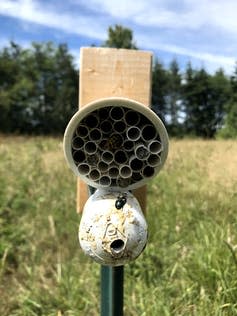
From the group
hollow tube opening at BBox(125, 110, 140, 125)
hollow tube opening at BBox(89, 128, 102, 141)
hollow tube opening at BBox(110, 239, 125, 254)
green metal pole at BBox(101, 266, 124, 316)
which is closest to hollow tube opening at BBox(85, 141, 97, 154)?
hollow tube opening at BBox(89, 128, 102, 141)

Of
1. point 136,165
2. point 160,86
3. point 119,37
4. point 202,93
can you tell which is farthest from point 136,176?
point 160,86

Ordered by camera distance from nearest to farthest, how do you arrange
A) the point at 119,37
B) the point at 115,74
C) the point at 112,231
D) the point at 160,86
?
1. the point at 112,231
2. the point at 115,74
3. the point at 119,37
4. the point at 160,86

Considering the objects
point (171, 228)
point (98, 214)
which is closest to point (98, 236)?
point (98, 214)

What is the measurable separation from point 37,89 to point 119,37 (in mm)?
9395

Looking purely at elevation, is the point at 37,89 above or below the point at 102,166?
above

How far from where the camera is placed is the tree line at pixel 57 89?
39763 millimetres

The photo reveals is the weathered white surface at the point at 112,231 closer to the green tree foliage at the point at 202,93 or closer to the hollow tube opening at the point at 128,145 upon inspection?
the hollow tube opening at the point at 128,145

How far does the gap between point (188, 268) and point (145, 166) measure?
4.05ft

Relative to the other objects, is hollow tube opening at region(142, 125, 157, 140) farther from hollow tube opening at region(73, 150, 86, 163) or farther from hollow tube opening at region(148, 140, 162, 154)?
hollow tube opening at region(73, 150, 86, 163)

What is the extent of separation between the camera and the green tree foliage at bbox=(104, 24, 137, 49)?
124ft

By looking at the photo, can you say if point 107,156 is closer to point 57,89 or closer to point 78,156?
point 78,156

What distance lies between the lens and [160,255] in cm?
310

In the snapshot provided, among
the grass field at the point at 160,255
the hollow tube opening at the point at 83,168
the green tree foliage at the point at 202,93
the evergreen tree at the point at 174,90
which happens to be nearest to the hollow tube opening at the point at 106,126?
the hollow tube opening at the point at 83,168

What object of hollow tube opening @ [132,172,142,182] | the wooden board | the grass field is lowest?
the grass field
